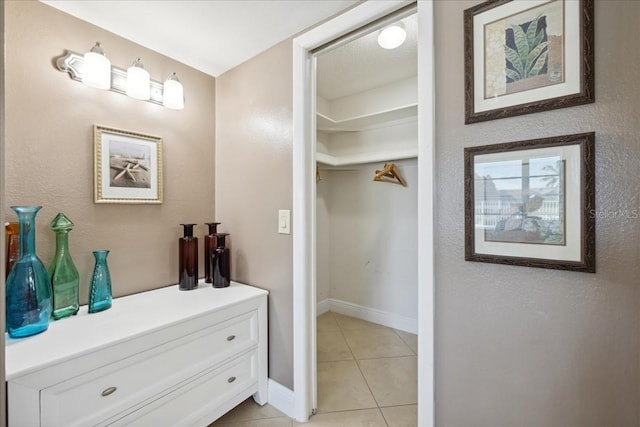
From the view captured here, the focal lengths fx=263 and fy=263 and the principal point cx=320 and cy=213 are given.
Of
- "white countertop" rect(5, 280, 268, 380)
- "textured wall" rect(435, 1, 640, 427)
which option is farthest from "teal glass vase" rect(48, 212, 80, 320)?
"textured wall" rect(435, 1, 640, 427)

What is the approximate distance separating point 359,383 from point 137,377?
1358mm

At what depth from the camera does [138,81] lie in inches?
56.2

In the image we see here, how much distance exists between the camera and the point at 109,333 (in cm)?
104

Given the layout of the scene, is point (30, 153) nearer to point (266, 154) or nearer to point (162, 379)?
point (266, 154)

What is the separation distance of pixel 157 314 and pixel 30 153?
938 millimetres

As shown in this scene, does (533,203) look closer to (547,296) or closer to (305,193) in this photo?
(547,296)

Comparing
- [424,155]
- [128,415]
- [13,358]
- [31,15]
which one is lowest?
[128,415]

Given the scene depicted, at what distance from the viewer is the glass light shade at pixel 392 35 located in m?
1.58

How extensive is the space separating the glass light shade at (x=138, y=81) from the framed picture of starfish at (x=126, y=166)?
0.71ft

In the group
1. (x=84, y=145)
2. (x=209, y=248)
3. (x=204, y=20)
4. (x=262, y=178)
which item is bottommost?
(x=209, y=248)

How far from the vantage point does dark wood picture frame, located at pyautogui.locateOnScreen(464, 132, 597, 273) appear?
0.78 metres

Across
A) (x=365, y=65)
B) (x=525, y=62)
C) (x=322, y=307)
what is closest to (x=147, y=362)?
(x=525, y=62)

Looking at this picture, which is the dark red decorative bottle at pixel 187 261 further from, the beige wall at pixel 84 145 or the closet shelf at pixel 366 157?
the closet shelf at pixel 366 157

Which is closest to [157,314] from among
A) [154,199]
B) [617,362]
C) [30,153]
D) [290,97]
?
[154,199]
